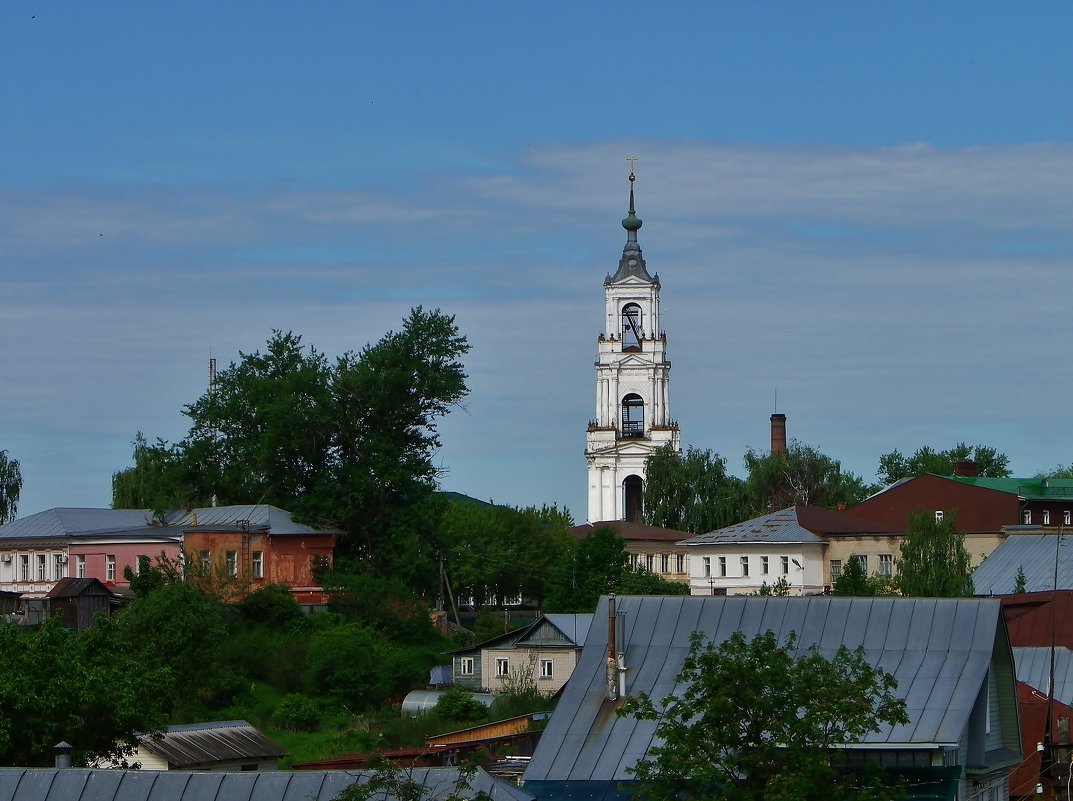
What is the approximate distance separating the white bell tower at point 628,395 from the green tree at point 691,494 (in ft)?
11.0

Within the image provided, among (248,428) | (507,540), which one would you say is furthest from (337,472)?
(507,540)

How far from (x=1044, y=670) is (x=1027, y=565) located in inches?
Result: 1278

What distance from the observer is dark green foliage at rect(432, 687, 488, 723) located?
54.9 m

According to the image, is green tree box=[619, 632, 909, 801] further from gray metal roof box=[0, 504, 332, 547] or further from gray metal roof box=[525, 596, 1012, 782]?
gray metal roof box=[0, 504, 332, 547]

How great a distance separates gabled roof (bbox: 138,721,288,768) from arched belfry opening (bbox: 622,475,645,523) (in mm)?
78224

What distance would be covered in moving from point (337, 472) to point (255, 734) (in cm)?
2931

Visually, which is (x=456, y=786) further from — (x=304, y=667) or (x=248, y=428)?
(x=248, y=428)

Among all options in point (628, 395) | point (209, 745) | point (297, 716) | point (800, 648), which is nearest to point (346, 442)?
point (297, 716)


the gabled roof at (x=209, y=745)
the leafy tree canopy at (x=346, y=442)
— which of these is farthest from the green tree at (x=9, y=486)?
the gabled roof at (x=209, y=745)

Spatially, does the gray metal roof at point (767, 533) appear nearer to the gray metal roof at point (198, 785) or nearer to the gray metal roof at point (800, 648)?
the gray metal roof at point (800, 648)

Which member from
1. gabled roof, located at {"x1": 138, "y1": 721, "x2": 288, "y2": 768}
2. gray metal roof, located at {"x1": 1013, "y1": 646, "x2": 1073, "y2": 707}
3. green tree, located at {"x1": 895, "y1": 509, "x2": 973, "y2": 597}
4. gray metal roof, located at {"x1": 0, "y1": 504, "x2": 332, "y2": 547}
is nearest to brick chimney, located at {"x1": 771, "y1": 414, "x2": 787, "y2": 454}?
green tree, located at {"x1": 895, "y1": 509, "x2": 973, "y2": 597}

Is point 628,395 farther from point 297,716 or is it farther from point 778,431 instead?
point 297,716

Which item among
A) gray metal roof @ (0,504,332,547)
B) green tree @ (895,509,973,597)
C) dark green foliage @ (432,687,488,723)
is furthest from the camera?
green tree @ (895,509,973,597)

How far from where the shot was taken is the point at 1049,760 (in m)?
34.3
